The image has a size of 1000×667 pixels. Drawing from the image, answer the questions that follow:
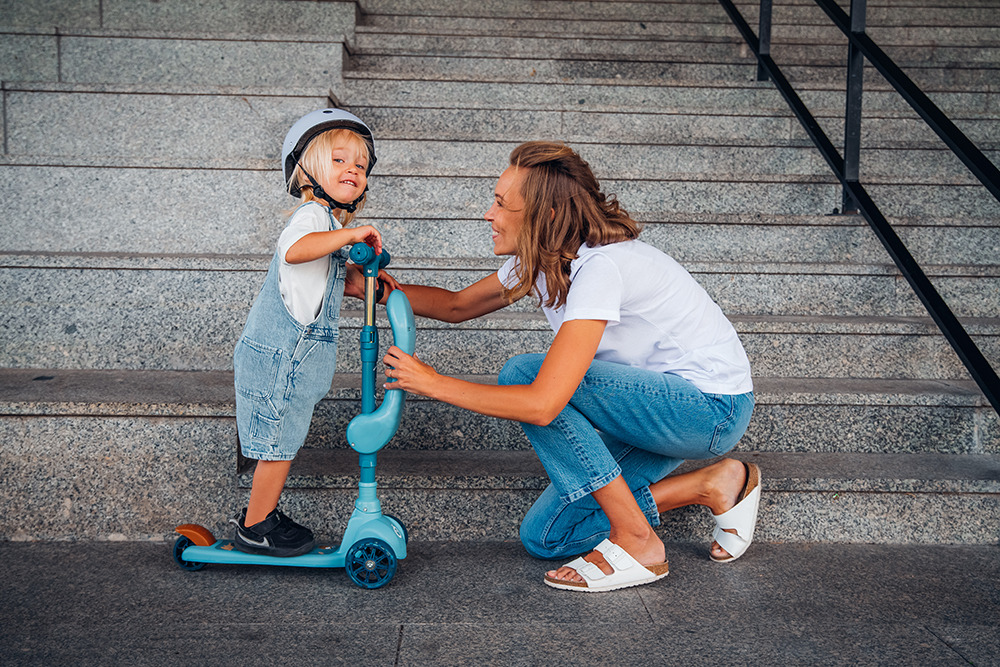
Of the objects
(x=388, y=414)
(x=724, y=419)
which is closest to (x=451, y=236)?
(x=388, y=414)

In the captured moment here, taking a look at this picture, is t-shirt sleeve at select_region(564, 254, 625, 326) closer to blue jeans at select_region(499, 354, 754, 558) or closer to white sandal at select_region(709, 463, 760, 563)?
blue jeans at select_region(499, 354, 754, 558)

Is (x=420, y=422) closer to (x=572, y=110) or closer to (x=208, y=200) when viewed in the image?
(x=208, y=200)

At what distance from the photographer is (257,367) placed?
186 cm

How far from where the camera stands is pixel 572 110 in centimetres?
345

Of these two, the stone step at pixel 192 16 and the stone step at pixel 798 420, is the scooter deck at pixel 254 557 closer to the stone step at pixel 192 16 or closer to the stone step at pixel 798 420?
the stone step at pixel 798 420

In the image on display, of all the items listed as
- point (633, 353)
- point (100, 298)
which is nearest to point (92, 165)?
point (100, 298)

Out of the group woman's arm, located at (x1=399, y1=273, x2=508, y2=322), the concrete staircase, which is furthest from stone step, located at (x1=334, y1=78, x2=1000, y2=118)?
woman's arm, located at (x1=399, y1=273, x2=508, y2=322)

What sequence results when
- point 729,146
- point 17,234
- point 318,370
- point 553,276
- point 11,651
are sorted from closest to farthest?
point 11,651, point 553,276, point 318,370, point 17,234, point 729,146

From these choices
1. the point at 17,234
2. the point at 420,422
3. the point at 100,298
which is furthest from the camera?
the point at 17,234

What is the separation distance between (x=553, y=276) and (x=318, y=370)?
61 cm

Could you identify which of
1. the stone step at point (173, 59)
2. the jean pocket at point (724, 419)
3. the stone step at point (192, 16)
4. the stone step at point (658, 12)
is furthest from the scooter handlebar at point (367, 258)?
the stone step at point (658, 12)

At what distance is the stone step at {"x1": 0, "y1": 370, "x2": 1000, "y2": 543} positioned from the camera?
208 cm

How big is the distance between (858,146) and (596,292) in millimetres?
1750

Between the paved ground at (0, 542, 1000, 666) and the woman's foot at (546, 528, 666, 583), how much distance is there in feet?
0.17
